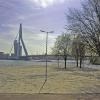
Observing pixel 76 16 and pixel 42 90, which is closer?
pixel 42 90

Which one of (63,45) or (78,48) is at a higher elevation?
(63,45)

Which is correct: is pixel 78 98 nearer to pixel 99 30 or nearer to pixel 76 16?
pixel 99 30

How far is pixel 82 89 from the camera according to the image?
79.0 feet

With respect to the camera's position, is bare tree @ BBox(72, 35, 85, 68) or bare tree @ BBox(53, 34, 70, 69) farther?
bare tree @ BBox(53, 34, 70, 69)

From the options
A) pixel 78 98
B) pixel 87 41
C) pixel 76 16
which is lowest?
pixel 78 98

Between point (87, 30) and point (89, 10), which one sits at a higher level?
point (89, 10)

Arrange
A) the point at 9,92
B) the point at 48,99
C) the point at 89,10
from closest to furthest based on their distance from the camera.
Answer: the point at 48,99 → the point at 9,92 → the point at 89,10

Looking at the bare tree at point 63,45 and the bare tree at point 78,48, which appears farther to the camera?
the bare tree at point 63,45

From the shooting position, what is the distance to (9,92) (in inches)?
878

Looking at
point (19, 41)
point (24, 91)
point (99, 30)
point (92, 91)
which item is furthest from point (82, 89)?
point (19, 41)

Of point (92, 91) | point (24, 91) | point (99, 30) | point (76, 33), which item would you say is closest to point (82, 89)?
point (92, 91)

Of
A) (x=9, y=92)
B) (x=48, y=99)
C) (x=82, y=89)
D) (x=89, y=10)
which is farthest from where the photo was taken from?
(x=89, y=10)

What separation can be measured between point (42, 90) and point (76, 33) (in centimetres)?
1963

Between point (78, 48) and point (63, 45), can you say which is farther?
point (63, 45)
